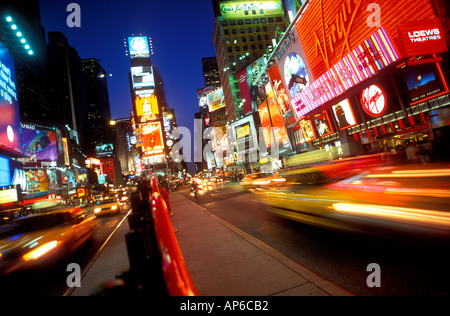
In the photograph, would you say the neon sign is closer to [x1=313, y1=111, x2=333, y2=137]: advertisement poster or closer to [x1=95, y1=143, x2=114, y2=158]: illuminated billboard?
[x1=313, y1=111, x2=333, y2=137]: advertisement poster

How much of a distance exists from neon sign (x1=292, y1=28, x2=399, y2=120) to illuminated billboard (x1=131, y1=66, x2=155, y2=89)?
37.2m

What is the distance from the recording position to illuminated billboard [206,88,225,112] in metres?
97.9

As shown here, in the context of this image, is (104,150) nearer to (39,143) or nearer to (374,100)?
(39,143)

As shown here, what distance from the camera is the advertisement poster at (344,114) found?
19.3 metres

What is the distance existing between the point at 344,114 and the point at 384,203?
17.0 m

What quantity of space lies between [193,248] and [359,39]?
1767 cm

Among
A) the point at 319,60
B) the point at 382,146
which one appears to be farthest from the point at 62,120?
the point at 382,146

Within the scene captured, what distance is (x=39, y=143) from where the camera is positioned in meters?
42.9

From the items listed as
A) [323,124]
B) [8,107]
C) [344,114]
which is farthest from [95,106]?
[344,114]

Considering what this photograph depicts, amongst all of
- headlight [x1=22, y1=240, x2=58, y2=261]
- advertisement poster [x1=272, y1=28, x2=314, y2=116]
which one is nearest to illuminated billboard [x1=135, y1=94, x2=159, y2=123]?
advertisement poster [x1=272, y1=28, x2=314, y2=116]

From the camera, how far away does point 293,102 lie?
25.2 meters

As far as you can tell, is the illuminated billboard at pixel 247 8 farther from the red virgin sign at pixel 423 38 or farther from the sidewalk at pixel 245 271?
the sidewalk at pixel 245 271
